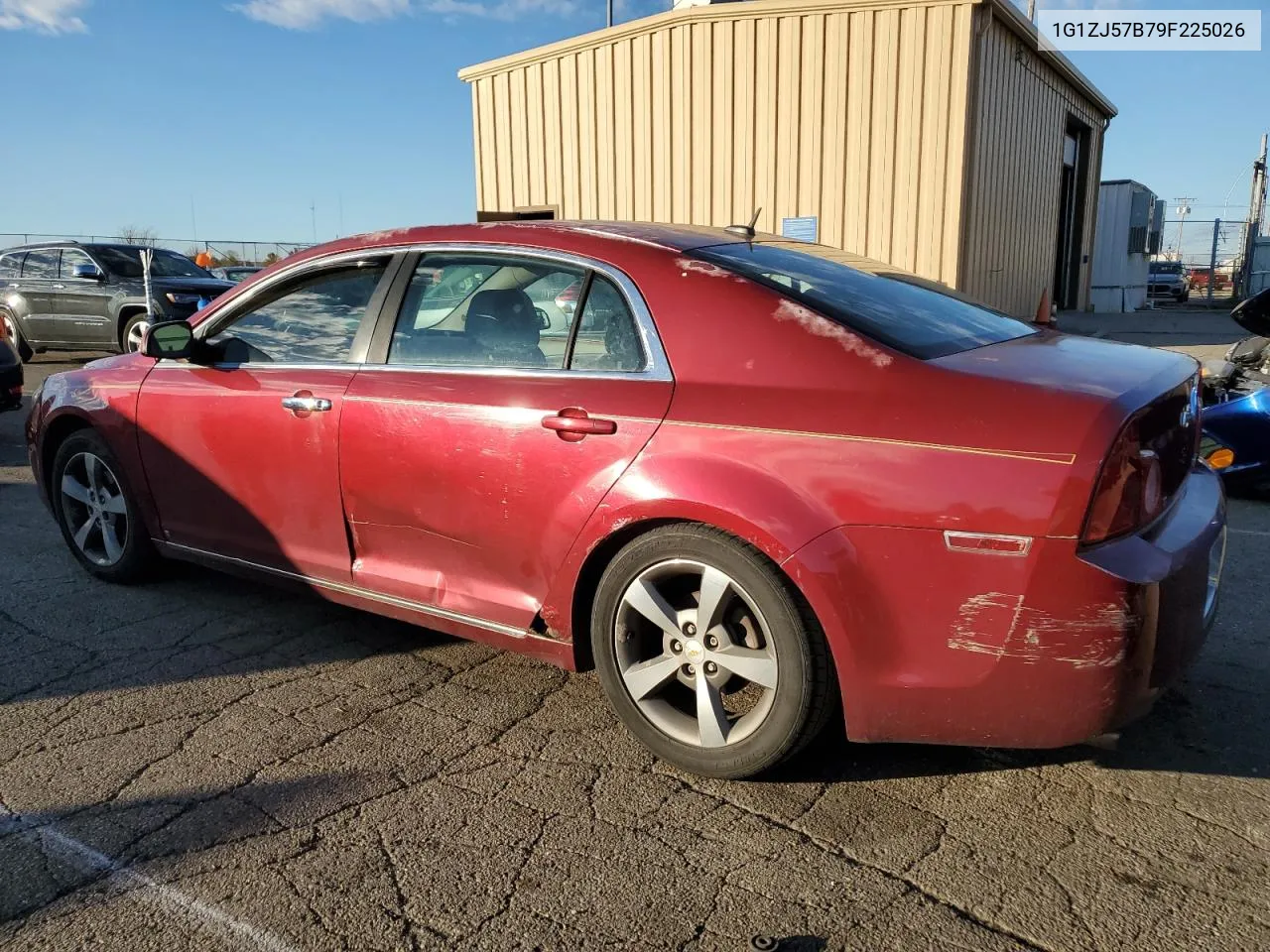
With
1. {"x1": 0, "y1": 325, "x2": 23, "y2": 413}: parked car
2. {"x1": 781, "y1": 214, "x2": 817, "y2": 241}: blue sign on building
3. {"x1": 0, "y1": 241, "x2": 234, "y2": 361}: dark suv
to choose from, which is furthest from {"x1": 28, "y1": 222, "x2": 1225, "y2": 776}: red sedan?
{"x1": 0, "y1": 241, "x2": 234, "y2": 361}: dark suv

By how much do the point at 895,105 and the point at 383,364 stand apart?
1022cm

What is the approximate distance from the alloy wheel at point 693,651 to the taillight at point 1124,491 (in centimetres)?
82

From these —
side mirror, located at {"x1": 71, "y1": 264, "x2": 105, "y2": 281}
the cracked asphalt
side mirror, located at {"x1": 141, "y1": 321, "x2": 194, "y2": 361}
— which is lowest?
the cracked asphalt

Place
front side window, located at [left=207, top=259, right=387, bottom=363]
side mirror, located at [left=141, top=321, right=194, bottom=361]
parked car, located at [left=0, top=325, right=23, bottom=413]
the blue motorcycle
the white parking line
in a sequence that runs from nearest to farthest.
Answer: the white parking line, front side window, located at [left=207, top=259, right=387, bottom=363], side mirror, located at [left=141, top=321, right=194, bottom=361], the blue motorcycle, parked car, located at [left=0, top=325, right=23, bottom=413]

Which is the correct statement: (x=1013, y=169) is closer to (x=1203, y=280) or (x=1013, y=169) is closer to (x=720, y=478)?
(x=720, y=478)

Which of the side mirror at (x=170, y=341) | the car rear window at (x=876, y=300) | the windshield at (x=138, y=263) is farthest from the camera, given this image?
the windshield at (x=138, y=263)

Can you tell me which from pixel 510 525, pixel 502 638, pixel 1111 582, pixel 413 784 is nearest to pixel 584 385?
pixel 510 525

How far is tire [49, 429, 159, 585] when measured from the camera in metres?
4.21

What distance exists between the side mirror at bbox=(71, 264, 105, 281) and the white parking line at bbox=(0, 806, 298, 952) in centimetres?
1209

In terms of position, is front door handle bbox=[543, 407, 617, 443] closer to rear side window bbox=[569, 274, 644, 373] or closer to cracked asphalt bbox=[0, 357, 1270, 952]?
rear side window bbox=[569, 274, 644, 373]

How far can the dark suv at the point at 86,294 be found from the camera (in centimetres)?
1281

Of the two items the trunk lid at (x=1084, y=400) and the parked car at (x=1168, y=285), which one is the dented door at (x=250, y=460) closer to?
the trunk lid at (x=1084, y=400)

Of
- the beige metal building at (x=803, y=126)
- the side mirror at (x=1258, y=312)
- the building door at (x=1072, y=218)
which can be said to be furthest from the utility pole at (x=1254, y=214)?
the side mirror at (x=1258, y=312)

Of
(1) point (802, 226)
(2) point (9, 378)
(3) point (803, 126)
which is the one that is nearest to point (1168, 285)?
(1) point (802, 226)
